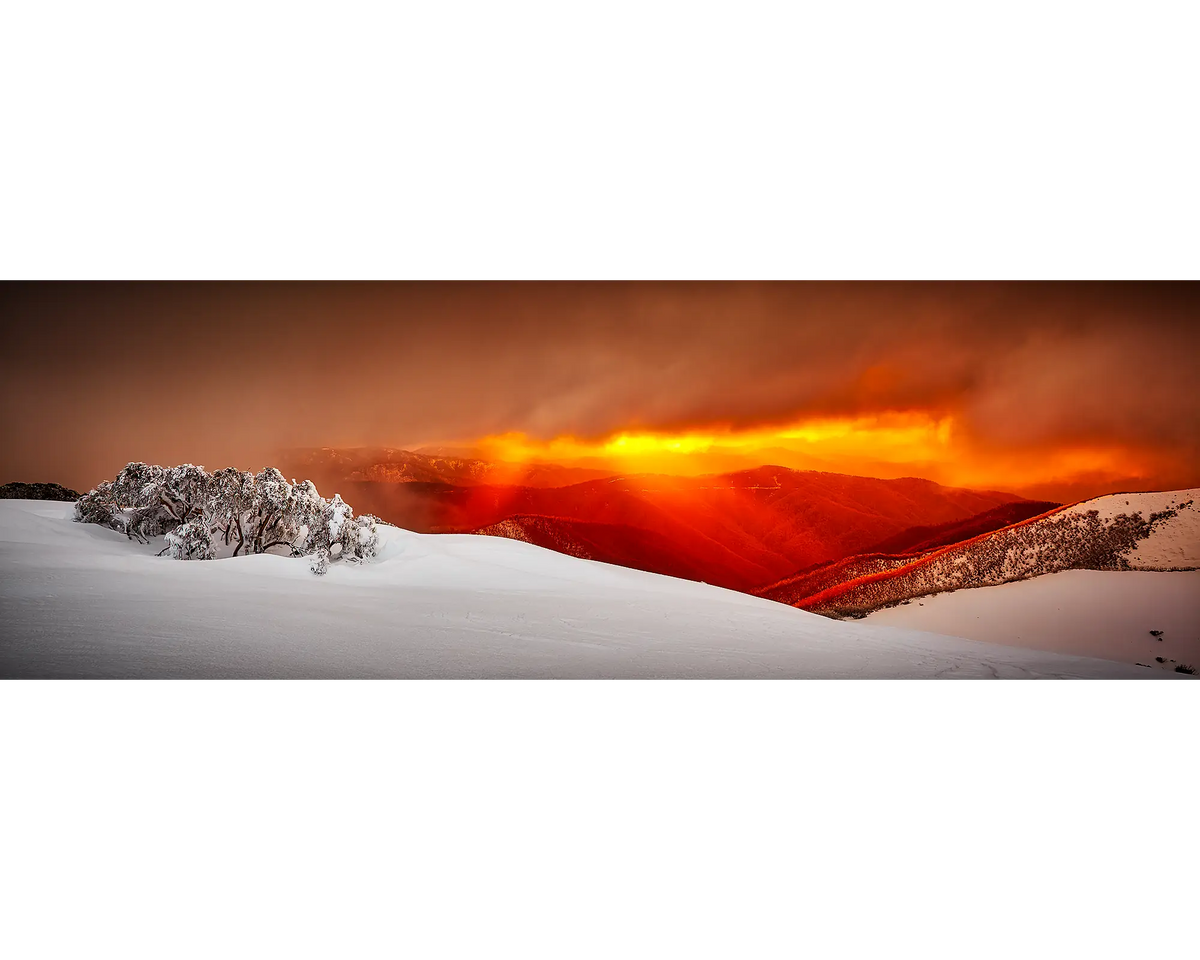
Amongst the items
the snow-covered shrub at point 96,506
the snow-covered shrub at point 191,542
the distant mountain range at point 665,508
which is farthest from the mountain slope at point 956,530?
the snow-covered shrub at point 96,506

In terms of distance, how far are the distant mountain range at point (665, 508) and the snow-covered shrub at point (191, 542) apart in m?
0.78

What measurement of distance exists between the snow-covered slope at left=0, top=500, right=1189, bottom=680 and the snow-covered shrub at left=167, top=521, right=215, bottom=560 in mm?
→ 123

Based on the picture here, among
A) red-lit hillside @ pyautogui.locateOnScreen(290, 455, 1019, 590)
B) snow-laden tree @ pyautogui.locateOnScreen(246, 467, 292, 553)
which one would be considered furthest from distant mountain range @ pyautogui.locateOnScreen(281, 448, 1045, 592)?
snow-laden tree @ pyautogui.locateOnScreen(246, 467, 292, 553)

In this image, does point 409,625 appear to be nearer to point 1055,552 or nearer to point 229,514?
point 229,514

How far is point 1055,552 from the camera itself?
4961 mm

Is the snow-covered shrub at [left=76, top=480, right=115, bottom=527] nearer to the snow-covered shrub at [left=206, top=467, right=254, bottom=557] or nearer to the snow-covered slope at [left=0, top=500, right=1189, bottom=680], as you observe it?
the snow-covered slope at [left=0, top=500, right=1189, bottom=680]

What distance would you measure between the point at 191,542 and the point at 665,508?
3713mm

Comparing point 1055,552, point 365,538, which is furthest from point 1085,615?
point 365,538

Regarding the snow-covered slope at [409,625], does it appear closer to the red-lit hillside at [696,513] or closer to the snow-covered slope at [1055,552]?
the red-lit hillside at [696,513]
